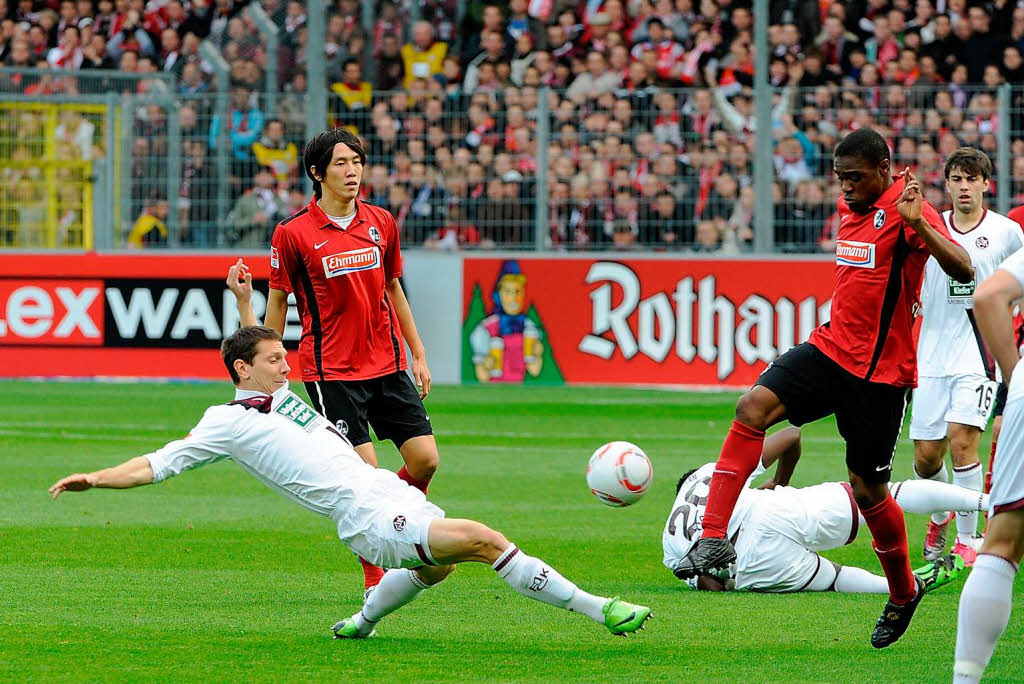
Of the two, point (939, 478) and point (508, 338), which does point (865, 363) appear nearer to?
point (939, 478)

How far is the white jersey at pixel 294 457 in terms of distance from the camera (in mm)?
6070

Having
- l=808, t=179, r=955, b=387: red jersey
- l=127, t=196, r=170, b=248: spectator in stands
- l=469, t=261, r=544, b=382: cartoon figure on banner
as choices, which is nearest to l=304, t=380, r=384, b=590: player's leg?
l=808, t=179, r=955, b=387: red jersey

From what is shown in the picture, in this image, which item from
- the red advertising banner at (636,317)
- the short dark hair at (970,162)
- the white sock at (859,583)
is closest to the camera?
the white sock at (859,583)

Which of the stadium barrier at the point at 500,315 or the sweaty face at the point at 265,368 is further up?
the sweaty face at the point at 265,368

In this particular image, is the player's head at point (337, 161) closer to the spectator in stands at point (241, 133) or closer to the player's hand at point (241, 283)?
the player's hand at point (241, 283)

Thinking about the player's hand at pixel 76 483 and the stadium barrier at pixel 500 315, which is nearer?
the player's hand at pixel 76 483

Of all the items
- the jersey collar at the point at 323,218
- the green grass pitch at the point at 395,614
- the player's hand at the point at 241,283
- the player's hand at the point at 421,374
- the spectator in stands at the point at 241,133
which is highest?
the spectator in stands at the point at 241,133

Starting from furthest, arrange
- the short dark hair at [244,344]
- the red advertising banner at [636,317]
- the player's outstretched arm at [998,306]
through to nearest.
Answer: the red advertising banner at [636,317] < the short dark hair at [244,344] < the player's outstretched arm at [998,306]

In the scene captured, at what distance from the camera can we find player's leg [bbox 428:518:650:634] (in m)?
5.92

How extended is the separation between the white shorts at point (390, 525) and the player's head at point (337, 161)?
174 cm

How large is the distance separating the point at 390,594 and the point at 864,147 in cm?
265

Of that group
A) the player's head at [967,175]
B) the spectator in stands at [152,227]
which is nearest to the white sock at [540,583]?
the player's head at [967,175]

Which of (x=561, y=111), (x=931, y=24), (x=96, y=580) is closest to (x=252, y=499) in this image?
(x=96, y=580)

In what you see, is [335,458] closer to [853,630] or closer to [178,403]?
[853,630]
